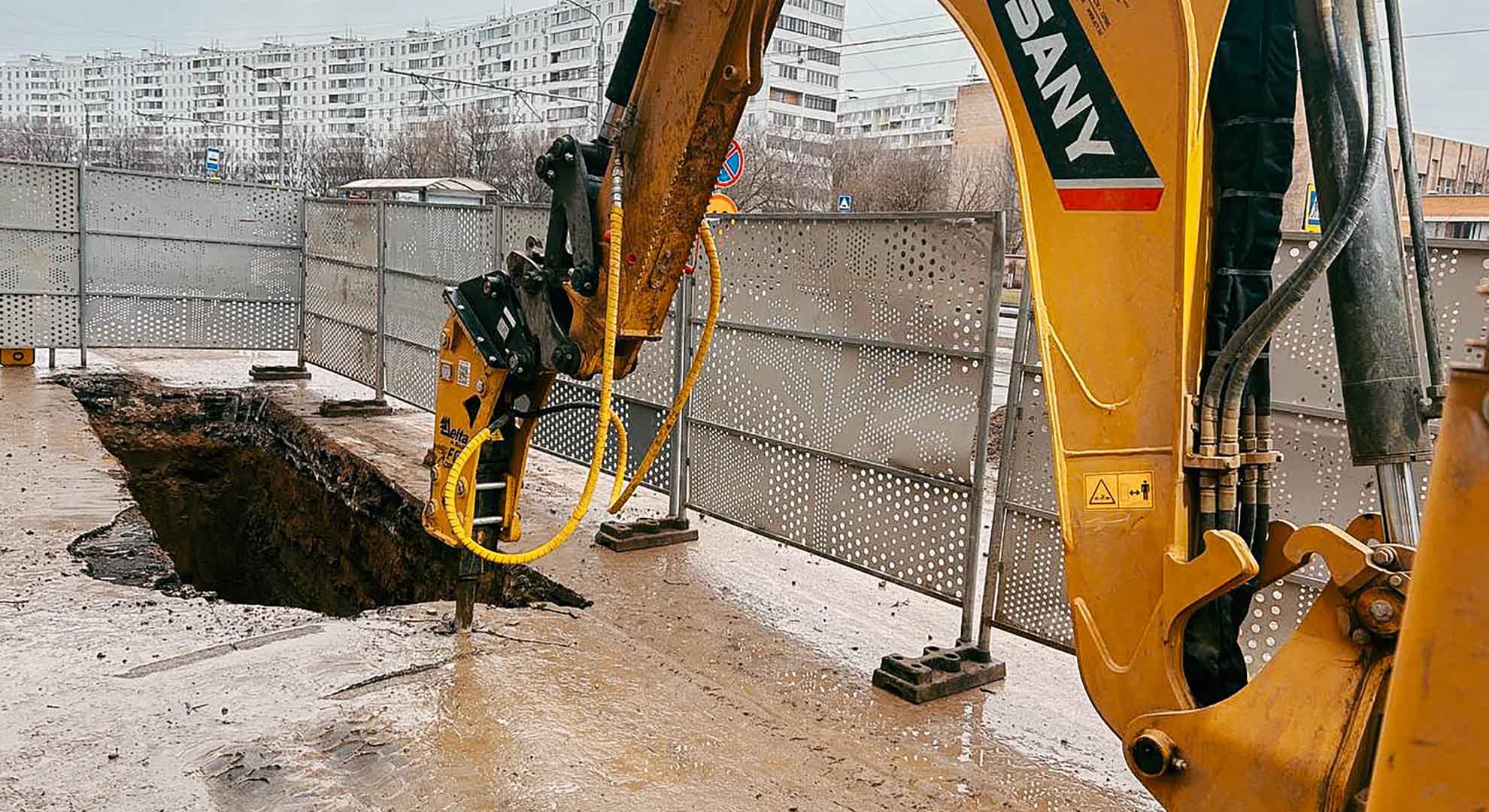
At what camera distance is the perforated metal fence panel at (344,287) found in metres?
10.6

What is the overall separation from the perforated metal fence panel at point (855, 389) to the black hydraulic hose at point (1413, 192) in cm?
248

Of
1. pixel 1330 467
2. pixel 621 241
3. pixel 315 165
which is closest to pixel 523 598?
pixel 621 241

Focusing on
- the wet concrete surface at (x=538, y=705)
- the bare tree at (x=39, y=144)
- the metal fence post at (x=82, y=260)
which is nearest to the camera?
the wet concrete surface at (x=538, y=705)

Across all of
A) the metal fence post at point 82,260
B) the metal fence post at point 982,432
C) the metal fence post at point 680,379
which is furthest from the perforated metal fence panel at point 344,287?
the metal fence post at point 982,432

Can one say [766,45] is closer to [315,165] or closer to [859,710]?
[859,710]

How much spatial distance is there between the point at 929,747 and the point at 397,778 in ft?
6.39

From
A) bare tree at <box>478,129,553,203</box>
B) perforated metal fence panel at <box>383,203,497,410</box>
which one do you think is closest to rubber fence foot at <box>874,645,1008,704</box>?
perforated metal fence panel at <box>383,203,497,410</box>

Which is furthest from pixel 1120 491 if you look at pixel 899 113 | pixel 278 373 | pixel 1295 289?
pixel 899 113

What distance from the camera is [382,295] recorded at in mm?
10227

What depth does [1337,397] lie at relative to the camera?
3.91 meters

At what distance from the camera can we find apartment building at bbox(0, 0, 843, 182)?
8156cm

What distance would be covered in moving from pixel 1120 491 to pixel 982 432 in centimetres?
256

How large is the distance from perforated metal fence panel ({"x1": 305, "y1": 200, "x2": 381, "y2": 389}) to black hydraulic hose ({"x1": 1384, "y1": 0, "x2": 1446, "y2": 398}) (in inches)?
361

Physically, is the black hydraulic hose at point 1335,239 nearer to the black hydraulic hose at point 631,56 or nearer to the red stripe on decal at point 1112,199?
the red stripe on decal at point 1112,199
